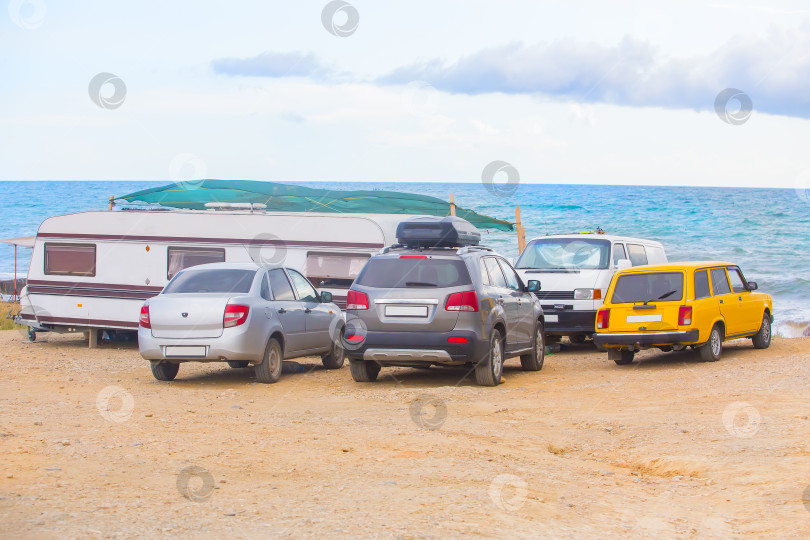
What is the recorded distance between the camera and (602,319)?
1412 cm

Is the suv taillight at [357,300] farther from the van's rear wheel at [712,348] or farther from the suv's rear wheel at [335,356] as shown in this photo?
the van's rear wheel at [712,348]

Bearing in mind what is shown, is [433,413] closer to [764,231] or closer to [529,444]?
[529,444]

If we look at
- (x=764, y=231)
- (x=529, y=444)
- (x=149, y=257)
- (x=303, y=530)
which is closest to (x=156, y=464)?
(x=303, y=530)

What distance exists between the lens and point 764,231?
54.6 metres

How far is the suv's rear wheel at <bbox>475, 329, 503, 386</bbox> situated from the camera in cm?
1151

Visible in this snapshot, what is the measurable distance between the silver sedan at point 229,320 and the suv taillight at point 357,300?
1292mm

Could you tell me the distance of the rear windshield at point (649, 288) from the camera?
13898mm

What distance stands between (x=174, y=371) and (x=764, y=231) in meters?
48.6

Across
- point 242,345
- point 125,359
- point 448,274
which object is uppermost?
point 448,274

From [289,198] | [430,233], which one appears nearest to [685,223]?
[289,198]

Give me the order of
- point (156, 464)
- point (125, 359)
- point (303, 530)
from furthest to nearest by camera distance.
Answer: point (125, 359)
point (156, 464)
point (303, 530)

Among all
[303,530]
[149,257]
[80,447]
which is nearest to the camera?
[303,530]

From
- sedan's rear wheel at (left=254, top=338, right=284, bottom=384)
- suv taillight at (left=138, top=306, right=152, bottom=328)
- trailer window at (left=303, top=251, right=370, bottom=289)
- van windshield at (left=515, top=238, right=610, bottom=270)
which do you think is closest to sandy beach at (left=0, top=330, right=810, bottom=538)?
sedan's rear wheel at (left=254, top=338, right=284, bottom=384)

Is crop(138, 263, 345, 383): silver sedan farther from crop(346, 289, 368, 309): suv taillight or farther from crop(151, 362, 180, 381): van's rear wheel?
crop(346, 289, 368, 309): suv taillight
